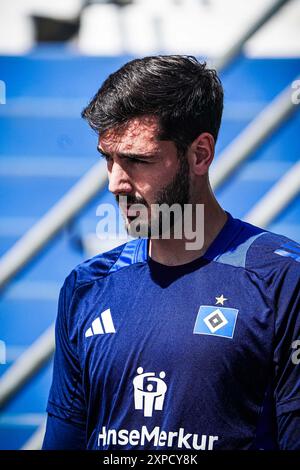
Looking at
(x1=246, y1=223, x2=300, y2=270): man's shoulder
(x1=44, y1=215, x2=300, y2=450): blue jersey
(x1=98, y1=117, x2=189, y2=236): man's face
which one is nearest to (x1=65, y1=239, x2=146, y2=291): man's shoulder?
(x1=44, y1=215, x2=300, y2=450): blue jersey

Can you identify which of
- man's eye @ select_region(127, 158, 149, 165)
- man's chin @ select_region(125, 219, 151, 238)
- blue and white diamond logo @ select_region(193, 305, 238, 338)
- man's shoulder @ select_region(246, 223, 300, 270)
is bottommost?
blue and white diamond logo @ select_region(193, 305, 238, 338)

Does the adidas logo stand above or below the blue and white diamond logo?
below

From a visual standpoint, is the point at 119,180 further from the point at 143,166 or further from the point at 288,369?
the point at 288,369

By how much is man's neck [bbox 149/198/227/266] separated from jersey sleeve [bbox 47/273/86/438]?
214 millimetres

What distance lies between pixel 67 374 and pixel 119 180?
1.37ft

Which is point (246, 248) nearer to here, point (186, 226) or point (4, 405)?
point (186, 226)

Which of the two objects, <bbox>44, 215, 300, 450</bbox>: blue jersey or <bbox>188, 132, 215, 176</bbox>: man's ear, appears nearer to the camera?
<bbox>44, 215, 300, 450</bbox>: blue jersey

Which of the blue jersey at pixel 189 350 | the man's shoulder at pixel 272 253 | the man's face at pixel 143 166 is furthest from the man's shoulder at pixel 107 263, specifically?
the man's shoulder at pixel 272 253

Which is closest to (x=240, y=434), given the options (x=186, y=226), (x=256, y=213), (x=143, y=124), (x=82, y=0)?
(x=186, y=226)

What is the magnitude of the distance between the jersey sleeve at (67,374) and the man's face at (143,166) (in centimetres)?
24

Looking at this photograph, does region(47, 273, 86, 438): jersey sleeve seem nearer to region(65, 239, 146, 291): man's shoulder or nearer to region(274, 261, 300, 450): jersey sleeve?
region(65, 239, 146, 291): man's shoulder

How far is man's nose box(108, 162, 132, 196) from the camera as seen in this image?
4.76 ft

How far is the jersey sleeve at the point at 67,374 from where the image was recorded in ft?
5.04

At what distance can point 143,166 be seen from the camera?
1449 mm
